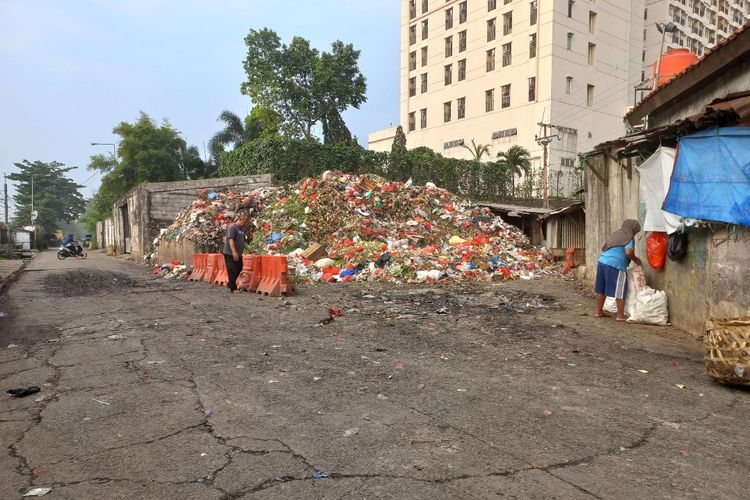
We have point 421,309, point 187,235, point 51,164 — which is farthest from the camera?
point 51,164

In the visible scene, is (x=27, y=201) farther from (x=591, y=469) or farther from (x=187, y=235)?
(x=591, y=469)

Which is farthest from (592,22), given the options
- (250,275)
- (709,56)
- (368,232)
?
(250,275)

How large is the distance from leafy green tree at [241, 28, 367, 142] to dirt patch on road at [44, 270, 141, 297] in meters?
28.2

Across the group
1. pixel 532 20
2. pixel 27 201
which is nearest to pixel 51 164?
pixel 27 201

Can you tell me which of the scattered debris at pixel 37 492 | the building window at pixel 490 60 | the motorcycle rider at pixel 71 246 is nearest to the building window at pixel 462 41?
the building window at pixel 490 60

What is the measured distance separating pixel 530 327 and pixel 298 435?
4.52 meters

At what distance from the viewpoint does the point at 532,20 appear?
124 ft

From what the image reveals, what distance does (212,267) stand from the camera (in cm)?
1206

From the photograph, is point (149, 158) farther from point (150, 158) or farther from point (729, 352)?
point (729, 352)

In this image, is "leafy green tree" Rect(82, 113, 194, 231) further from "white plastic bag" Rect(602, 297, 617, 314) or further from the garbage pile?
"white plastic bag" Rect(602, 297, 617, 314)

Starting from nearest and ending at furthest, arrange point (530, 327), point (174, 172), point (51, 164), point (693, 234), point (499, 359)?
1. point (499, 359)
2. point (693, 234)
3. point (530, 327)
4. point (174, 172)
5. point (51, 164)

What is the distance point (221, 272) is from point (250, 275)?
5.98ft

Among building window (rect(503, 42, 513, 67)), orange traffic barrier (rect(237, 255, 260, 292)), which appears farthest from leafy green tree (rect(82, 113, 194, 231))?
orange traffic barrier (rect(237, 255, 260, 292))

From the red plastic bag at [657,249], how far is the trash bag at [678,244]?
0.31 meters
